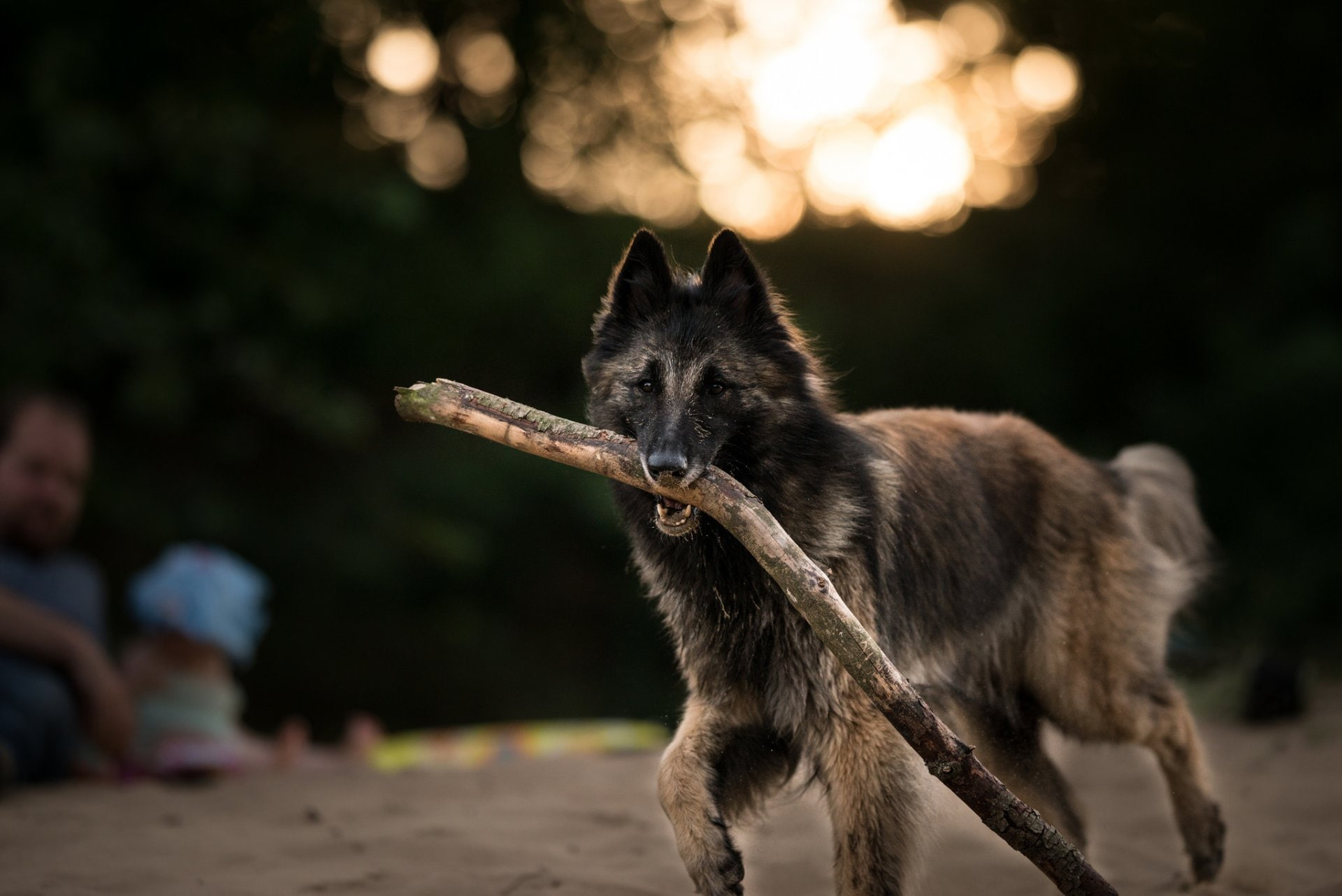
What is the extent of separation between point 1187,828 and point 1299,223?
33.4ft

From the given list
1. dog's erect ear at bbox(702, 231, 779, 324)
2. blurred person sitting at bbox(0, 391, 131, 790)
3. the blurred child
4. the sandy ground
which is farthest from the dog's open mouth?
the blurred child

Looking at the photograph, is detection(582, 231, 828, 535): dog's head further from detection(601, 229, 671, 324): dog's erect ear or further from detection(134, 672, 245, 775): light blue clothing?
detection(134, 672, 245, 775): light blue clothing

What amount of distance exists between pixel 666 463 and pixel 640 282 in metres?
0.96

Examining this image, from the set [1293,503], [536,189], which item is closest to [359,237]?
[536,189]

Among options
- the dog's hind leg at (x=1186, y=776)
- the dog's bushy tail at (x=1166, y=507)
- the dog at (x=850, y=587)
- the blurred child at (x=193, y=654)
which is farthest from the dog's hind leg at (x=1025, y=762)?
the blurred child at (x=193, y=654)

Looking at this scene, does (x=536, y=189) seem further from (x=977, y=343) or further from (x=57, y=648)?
(x=57, y=648)

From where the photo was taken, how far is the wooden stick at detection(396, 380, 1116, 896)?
3.36 meters

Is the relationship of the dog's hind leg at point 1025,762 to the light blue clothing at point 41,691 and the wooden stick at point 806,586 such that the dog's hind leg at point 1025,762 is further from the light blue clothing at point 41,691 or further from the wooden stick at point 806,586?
the light blue clothing at point 41,691

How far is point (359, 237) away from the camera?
10.9 metres

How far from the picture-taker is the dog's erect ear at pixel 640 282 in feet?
14.1

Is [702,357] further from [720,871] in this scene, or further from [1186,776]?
[1186,776]

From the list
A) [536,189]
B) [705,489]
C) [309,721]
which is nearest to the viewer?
[705,489]

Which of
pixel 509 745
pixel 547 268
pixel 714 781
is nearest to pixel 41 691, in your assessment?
pixel 509 745

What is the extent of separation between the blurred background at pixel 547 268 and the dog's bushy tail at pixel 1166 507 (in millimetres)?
869
